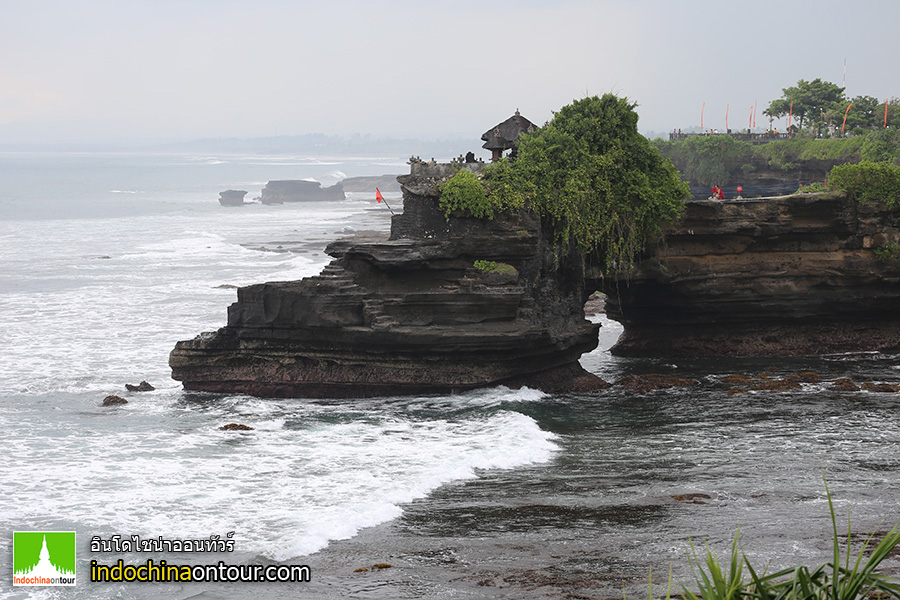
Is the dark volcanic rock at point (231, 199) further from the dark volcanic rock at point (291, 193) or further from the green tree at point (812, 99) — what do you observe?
the green tree at point (812, 99)

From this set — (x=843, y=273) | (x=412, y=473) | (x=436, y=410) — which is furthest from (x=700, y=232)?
(x=412, y=473)

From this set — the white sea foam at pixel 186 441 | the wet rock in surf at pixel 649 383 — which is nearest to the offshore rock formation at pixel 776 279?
the wet rock in surf at pixel 649 383

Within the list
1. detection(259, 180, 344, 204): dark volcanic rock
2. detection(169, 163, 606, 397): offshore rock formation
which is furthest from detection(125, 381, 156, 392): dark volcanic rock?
detection(259, 180, 344, 204): dark volcanic rock

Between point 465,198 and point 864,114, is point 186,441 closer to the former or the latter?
point 465,198

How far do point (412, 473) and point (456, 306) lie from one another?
706 cm

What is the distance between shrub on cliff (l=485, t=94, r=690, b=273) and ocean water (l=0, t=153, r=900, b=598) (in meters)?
4.33

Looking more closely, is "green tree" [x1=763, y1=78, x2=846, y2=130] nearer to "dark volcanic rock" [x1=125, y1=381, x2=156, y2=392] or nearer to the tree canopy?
the tree canopy

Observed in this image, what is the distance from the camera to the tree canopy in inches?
994

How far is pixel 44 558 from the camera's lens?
1366 centimetres

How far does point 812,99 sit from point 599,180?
159 ft

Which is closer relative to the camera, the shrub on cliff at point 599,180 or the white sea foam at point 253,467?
the white sea foam at point 253,467

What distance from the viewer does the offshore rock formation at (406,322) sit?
23453 mm

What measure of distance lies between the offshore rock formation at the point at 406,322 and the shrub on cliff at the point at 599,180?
3.43 ft

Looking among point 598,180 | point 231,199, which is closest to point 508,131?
point 598,180
